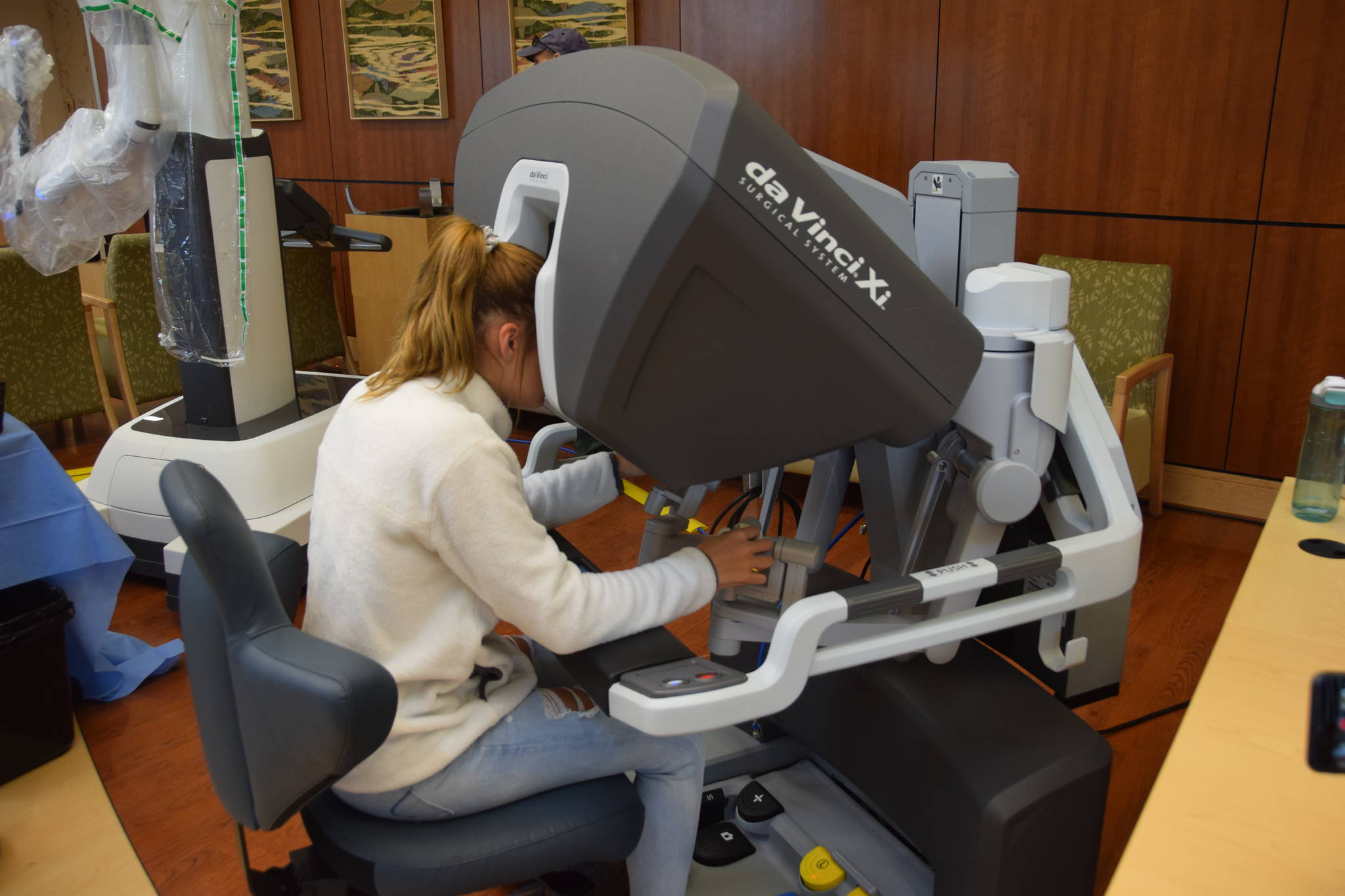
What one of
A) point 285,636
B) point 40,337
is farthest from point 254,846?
point 40,337

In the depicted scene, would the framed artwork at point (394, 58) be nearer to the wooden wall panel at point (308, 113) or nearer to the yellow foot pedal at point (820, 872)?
the wooden wall panel at point (308, 113)

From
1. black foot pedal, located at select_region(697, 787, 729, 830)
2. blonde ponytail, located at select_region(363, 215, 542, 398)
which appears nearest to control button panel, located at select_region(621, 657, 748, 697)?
blonde ponytail, located at select_region(363, 215, 542, 398)

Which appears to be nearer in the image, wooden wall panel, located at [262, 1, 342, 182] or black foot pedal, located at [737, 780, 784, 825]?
black foot pedal, located at [737, 780, 784, 825]

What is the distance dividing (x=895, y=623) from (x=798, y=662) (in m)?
0.25

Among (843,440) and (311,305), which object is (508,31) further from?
(843,440)

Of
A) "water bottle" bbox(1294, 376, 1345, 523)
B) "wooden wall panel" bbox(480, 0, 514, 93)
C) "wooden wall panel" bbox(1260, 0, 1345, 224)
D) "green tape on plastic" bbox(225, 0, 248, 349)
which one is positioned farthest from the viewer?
"wooden wall panel" bbox(480, 0, 514, 93)

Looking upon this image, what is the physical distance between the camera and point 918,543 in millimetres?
1329

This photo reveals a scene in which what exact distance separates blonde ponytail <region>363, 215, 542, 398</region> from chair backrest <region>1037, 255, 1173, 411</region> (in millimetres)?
2408

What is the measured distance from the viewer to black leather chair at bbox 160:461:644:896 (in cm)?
98

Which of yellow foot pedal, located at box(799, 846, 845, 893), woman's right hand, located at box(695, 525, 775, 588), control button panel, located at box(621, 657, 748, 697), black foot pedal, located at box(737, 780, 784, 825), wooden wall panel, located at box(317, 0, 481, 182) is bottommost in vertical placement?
black foot pedal, located at box(737, 780, 784, 825)

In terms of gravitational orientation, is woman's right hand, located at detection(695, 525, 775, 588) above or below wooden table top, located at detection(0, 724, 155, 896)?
Result: above

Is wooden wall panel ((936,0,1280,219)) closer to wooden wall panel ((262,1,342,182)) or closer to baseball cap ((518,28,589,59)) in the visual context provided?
baseball cap ((518,28,589,59))

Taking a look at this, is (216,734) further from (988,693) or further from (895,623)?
(988,693)

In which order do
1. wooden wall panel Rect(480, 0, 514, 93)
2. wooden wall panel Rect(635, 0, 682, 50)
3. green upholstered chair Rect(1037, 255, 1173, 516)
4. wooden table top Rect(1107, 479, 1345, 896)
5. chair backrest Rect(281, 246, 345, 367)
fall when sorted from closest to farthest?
1. wooden table top Rect(1107, 479, 1345, 896)
2. green upholstered chair Rect(1037, 255, 1173, 516)
3. wooden wall panel Rect(635, 0, 682, 50)
4. chair backrest Rect(281, 246, 345, 367)
5. wooden wall panel Rect(480, 0, 514, 93)
